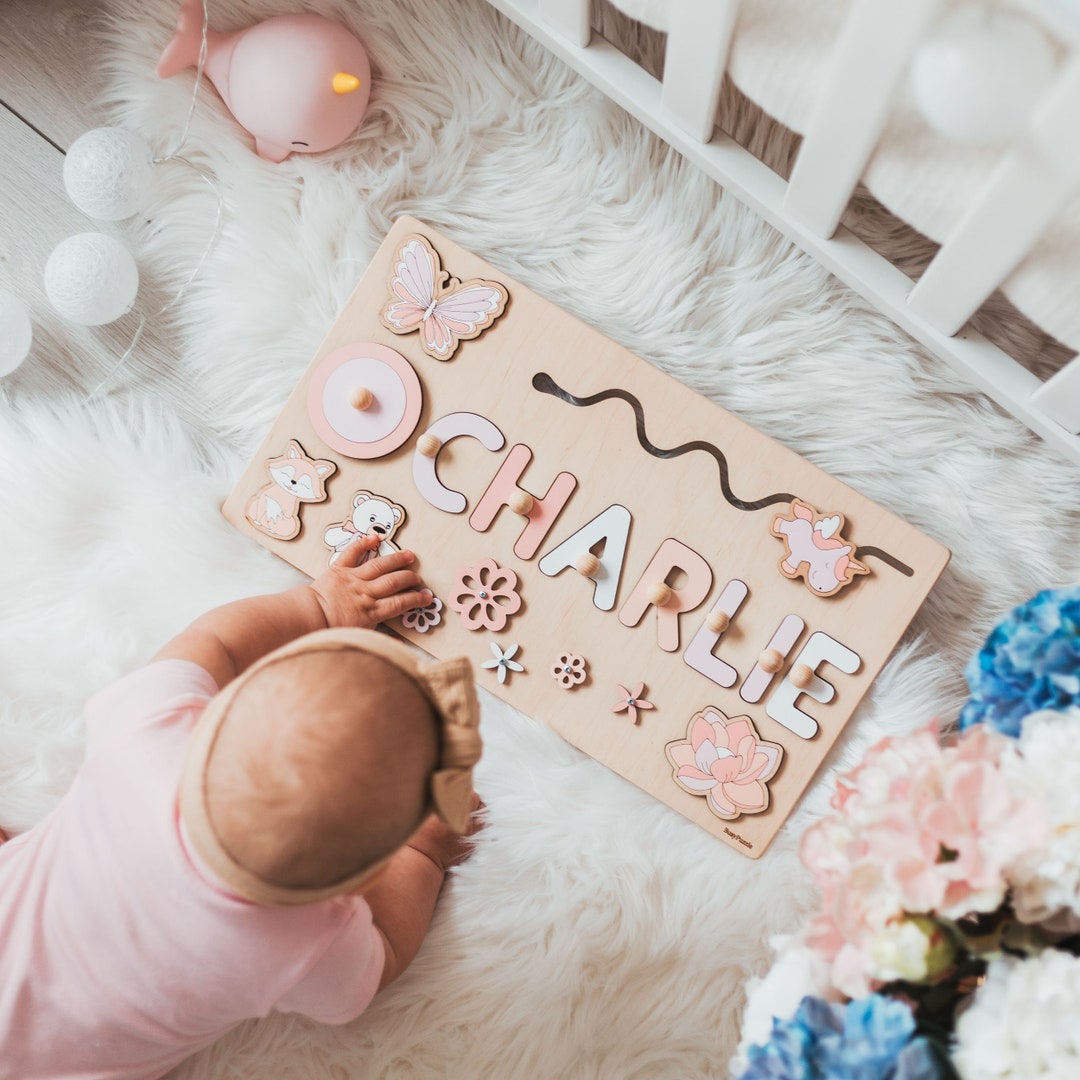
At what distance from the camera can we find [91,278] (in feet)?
2.98

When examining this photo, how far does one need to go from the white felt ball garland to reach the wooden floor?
799 mm

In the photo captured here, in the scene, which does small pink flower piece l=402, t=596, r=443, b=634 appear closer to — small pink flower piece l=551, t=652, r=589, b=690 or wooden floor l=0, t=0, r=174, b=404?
small pink flower piece l=551, t=652, r=589, b=690

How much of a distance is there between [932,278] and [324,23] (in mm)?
626

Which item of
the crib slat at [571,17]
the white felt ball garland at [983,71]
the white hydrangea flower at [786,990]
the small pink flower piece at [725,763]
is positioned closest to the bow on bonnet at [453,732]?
the white hydrangea flower at [786,990]

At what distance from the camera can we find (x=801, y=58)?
63cm

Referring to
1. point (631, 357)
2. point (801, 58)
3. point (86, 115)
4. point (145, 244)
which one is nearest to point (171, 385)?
point (145, 244)

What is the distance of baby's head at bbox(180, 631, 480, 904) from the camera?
0.59 m

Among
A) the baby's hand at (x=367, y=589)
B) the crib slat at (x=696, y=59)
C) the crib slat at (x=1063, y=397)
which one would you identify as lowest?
Result: the baby's hand at (x=367, y=589)

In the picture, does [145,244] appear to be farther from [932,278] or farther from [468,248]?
[932,278]

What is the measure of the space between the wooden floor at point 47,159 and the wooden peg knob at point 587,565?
51cm

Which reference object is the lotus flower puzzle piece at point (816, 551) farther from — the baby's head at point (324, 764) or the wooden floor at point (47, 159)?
the wooden floor at point (47, 159)

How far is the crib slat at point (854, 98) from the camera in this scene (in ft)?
1.76

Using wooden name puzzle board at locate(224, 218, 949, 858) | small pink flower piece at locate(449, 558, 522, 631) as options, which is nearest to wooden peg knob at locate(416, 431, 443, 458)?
wooden name puzzle board at locate(224, 218, 949, 858)

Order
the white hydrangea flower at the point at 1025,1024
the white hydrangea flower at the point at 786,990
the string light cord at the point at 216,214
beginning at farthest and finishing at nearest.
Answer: the string light cord at the point at 216,214, the white hydrangea flower at the point at 786,990, the white hydrangea flower at the point at 1025,1024
